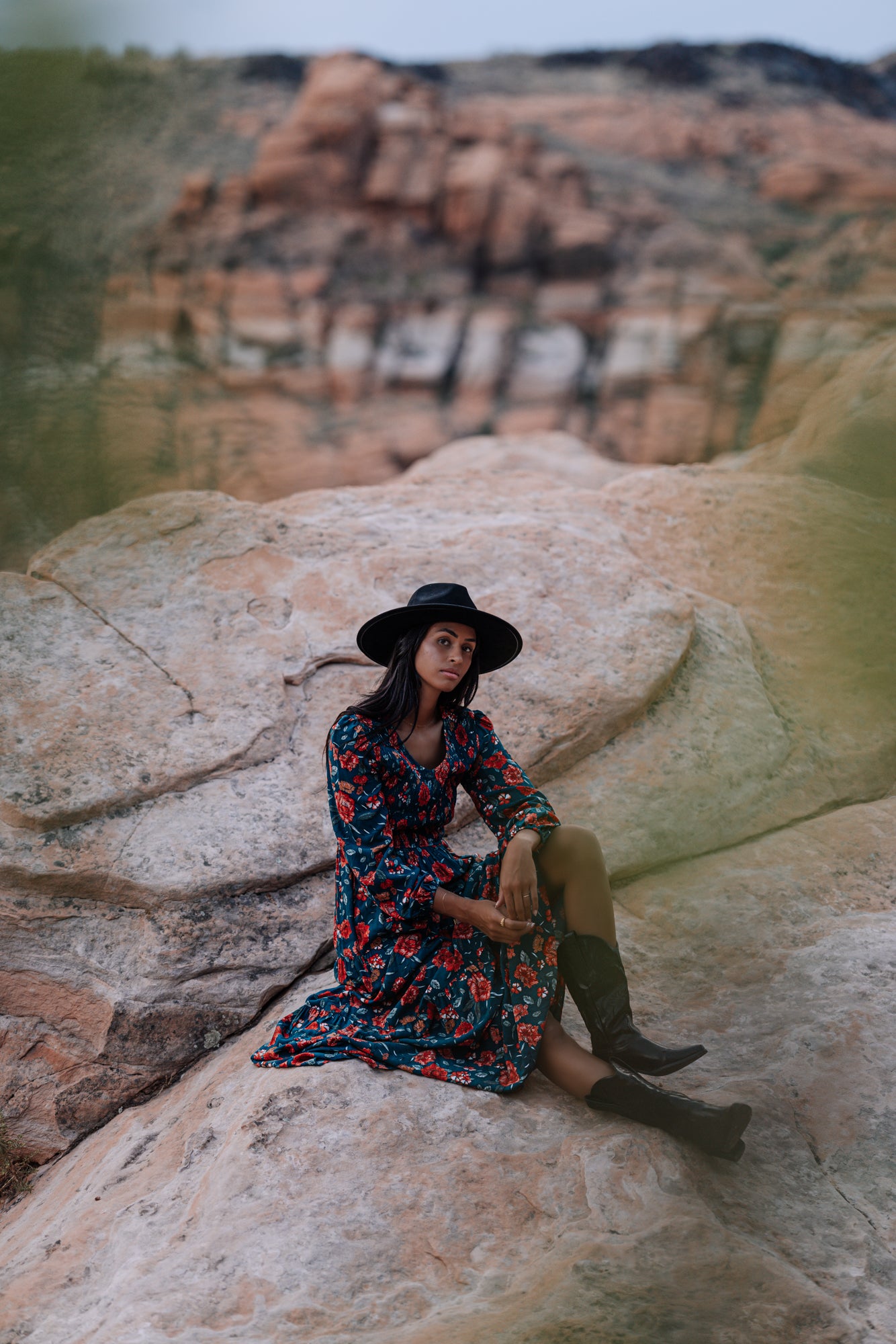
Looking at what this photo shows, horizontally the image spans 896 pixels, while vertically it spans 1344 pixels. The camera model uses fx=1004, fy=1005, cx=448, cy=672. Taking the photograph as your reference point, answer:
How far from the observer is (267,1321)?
6.45 ft

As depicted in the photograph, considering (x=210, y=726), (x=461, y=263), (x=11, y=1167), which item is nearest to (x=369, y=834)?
(x=210, y=726)

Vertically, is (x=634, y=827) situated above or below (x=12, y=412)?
below

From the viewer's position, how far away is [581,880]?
2.67 m

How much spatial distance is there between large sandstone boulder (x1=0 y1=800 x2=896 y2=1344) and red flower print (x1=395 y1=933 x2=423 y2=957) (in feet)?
1.01

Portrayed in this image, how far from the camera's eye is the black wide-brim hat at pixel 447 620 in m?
2.80

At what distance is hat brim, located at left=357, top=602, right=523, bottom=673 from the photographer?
2818 millimetres

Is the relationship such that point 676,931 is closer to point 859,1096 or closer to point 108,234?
point 859,1096

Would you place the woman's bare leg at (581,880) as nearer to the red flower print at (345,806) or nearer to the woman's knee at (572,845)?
the woman's knee at (572,845)

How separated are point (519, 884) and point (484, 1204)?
729 mm

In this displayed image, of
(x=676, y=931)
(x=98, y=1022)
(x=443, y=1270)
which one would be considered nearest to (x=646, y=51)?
(x=676, y=931)

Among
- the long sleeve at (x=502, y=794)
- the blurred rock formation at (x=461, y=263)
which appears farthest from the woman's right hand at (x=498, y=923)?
the blurred rock formation at (x=461, y=263)

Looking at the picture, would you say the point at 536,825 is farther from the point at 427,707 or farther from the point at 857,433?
the point at 857,433

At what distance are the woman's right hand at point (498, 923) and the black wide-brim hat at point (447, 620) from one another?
2.46 feet

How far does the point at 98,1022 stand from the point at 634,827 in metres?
1.91
